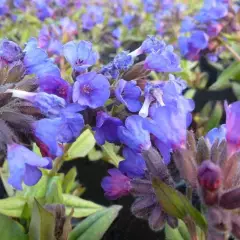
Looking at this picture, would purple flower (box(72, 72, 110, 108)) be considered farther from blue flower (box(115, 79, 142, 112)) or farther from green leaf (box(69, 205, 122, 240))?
green leaf (box(69, 205, 122, 240))

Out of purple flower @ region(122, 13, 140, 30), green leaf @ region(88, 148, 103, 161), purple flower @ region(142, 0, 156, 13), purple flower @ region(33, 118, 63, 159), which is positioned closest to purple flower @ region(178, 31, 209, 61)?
green leaf @ region(88, 148, 103, 161)

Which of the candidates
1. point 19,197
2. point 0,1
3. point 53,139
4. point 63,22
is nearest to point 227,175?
point 53,139

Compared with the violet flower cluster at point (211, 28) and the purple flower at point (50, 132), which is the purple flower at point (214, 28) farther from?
the purple flower at point (50, 132)

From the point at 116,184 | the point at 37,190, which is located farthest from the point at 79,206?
the point at 116,184

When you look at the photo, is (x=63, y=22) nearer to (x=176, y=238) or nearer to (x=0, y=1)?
(x=0, y=1)

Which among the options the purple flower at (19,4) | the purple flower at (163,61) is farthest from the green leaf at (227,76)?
the purple flower at (19,4)
